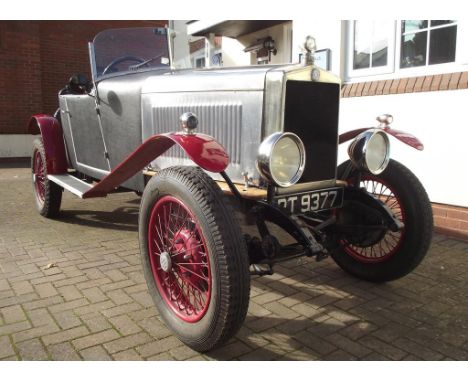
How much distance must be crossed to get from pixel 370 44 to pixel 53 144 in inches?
151

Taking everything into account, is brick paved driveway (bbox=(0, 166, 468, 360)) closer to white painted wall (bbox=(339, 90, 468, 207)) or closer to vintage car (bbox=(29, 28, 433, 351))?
vintage car (bbox=(29, 28, 433, 351))

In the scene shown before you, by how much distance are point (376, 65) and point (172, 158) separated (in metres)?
3.01

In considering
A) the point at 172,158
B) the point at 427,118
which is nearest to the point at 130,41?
the point at 172,158

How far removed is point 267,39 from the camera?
699cm

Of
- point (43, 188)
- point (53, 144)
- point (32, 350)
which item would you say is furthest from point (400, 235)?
point (43, 188)

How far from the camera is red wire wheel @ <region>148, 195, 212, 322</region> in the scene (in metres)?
2.28

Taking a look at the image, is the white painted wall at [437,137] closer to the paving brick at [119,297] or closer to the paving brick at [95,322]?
the paving brick at [119,297]

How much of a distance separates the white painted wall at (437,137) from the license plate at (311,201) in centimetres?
198

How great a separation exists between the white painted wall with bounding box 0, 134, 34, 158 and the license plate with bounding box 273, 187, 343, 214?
936cm

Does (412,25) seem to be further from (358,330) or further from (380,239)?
(358,330)

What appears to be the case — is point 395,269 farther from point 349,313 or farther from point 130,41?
point 130,41

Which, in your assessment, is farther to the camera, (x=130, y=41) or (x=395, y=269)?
(x=130, y=41)

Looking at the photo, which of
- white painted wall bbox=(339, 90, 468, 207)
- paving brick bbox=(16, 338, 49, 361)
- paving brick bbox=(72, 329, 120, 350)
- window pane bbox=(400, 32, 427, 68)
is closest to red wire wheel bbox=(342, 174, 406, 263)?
white painted wall bbox=(339, 90, 468, 207)

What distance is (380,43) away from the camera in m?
4.96
